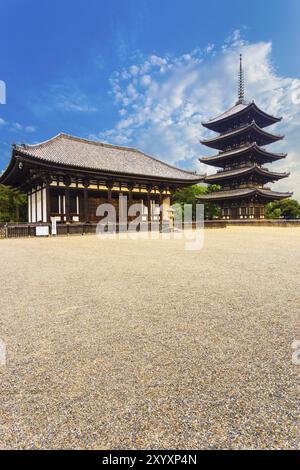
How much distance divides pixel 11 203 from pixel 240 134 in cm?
2714

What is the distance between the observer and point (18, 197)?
22453 millimetres

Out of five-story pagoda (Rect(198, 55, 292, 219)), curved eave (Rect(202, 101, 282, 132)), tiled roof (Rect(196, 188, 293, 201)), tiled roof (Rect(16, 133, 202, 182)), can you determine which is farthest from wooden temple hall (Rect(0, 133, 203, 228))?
curved eave (Rect(202, 101, 282, 132))

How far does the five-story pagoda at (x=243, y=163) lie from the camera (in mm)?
28656

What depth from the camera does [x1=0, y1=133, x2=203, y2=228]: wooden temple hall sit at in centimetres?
1595

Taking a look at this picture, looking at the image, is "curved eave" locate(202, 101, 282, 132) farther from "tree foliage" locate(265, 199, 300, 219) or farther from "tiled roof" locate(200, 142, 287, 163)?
"tree foliage" locate(265, 199, 300, 219)

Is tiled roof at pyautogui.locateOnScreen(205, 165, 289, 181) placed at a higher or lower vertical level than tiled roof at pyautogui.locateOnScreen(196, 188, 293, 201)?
higher

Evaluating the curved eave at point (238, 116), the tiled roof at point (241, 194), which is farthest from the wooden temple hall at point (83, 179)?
the curved eave at point (238, 116)

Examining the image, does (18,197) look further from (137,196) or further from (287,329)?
(287,329)

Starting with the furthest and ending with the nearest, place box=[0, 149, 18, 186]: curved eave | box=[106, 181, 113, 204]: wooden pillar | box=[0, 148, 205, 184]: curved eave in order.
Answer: box=[106, 181, 113, 204]: wooden pillar, box=[0, 149, 18, 186]: curved eave, box=[0, 148, 205, 184]: curved eave

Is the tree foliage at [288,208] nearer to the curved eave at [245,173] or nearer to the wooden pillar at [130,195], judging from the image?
the curved eave at [245,173]

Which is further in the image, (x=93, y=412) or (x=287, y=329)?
(x=287, y=329)

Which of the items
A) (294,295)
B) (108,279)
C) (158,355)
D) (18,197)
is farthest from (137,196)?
(158,355)

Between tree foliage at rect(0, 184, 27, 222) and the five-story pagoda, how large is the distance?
2082cm
